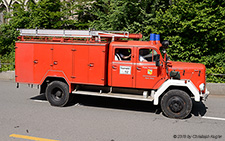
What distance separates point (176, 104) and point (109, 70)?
2.69m

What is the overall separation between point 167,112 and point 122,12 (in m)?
8.89

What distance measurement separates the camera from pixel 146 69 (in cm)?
820

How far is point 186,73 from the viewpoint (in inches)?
326

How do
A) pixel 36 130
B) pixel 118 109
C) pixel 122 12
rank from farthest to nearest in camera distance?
pixel 122 12
pixel 118 109
pixel 36 130

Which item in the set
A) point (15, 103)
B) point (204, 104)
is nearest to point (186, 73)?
point (204, 104)

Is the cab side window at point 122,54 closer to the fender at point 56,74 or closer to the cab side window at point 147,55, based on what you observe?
the cab side window at point 147,55

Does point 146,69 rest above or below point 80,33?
below

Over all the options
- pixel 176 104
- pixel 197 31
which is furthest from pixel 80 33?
pixel 197 31

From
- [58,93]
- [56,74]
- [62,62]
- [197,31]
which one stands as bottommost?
[58,93]

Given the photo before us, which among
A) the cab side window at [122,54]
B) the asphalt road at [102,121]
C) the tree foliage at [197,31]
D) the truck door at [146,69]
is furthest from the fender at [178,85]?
the tree foliage at [197,31]

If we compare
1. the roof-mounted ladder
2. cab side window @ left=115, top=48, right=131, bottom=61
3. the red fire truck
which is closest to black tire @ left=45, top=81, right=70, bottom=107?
the red fire truck

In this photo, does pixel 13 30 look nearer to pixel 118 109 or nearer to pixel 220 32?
pixel 118 109

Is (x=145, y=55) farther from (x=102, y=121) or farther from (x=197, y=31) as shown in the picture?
(x=197, y=31)

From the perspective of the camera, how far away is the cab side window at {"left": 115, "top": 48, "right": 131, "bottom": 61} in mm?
8484
